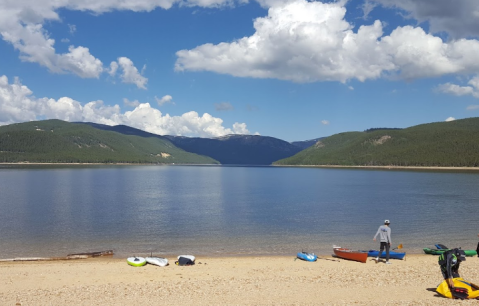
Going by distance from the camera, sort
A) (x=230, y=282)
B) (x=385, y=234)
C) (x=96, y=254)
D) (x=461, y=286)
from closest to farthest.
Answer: (x=461, y=286)
(x=230, y=282)
(x=385, y=234)
(x=96, y=254)

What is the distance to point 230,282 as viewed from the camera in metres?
22.1

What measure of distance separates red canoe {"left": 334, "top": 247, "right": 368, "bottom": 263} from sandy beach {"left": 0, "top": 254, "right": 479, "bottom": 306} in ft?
1.99

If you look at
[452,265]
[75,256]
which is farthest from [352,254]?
[75,256]

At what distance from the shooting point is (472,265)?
2623 cm

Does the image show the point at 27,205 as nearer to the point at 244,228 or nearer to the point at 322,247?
the point at 244,228

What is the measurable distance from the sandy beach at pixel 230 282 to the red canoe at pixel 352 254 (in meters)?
0.61

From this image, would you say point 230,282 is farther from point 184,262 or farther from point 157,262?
point 157,262

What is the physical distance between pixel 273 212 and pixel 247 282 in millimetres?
41010

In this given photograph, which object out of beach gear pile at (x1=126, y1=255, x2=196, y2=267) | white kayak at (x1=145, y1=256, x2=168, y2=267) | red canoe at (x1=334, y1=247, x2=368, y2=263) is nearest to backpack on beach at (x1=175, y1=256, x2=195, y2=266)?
beach gear pile at (x1=126, y1=255, x2=196, y2=267)

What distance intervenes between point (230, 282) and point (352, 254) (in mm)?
11684

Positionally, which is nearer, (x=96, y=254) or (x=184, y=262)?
(x=184, y=262)

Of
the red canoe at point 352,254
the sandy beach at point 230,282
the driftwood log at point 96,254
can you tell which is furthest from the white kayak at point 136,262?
the red canoe at point 352,254

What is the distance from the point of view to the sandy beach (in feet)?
61.3

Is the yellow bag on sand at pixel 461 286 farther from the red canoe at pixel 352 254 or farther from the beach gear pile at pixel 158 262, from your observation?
the beach gear pile at pixel 158 262
